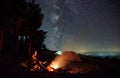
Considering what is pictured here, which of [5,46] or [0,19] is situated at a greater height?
[0,19]

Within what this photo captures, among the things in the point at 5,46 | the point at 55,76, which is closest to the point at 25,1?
the point at 5,46

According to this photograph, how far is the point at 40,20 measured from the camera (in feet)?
114

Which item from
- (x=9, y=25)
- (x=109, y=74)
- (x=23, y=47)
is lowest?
(x=109, y=74)

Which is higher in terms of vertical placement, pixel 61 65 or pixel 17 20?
pixel 17 20

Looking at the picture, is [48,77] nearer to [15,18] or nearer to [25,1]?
[15,18]

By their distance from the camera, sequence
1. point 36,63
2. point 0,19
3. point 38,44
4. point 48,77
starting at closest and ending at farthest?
point 48,77 < point 36,63 < point 0,19 < point 38,44

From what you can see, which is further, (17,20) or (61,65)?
(17,20)

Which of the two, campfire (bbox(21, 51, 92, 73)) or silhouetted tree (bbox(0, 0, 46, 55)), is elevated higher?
silhouetted tree (bbox(0, 0, 46, 55))

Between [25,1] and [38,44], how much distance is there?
12.4 metres

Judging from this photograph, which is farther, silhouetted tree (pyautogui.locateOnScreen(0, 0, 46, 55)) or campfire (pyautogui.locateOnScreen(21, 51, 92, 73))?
silhouetted tree (pyautogui.locateOnScreen(0, 0, 46, 55))

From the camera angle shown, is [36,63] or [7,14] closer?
[36,63]

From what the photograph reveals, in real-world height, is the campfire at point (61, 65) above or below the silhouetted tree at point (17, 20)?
below

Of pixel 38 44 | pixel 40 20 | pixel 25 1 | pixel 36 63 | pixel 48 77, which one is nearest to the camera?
pixel 48 77

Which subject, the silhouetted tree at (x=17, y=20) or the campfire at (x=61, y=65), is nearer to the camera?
the campfire at (x=61, y=65)
